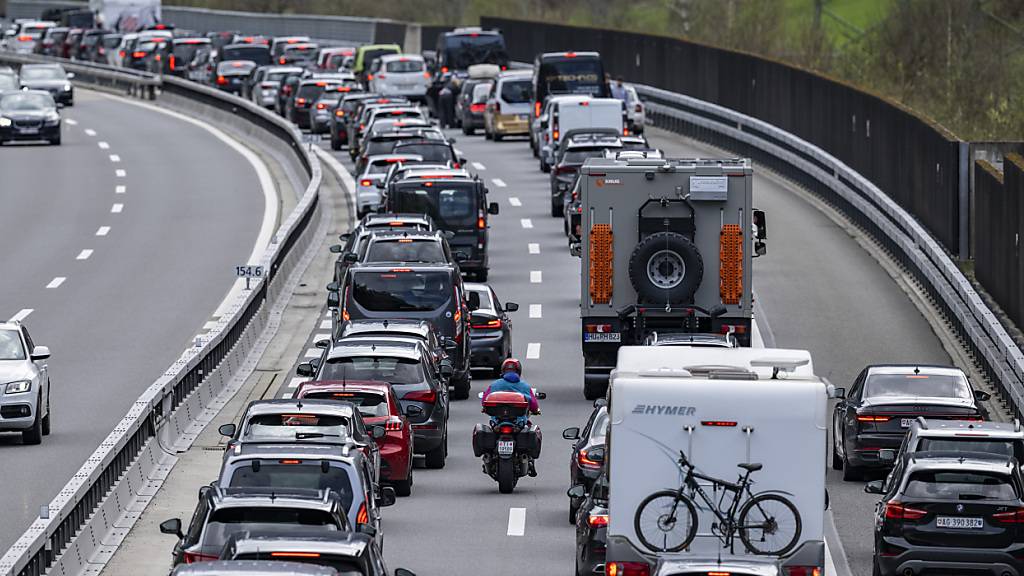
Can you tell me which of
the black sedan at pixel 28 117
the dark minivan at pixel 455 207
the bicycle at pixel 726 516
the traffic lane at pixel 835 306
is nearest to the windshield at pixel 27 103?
the black sedan at pixel 28 117

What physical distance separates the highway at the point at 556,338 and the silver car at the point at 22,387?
4.47 metres

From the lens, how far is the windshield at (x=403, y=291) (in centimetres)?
3133

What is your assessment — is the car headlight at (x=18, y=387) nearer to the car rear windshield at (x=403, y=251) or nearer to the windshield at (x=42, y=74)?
the car rear windshield at (x=403, y=251)

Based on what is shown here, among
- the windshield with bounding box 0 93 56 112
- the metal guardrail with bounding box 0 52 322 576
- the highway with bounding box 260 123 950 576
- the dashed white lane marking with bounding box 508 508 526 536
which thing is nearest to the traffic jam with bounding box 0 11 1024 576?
the highway with bounding box 260 123 950 576

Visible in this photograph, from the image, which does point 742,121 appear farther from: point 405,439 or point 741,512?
point 741,512

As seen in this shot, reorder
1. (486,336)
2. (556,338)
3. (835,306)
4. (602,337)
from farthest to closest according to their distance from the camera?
(835,306), (556,338), (486,336), (602,337)

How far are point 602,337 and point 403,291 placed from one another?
293 centimetres

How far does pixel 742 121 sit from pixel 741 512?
42276 millimetres

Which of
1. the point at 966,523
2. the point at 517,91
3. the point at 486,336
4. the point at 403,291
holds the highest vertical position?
the point at 517,91

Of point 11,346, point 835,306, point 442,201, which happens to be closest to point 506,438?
point 11,346

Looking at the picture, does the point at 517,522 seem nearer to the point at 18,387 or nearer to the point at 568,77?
the point at 18,387

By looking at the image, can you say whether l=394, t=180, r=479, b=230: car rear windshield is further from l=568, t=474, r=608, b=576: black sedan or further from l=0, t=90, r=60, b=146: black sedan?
l=0, t=90, r=60, b=146: black sedan

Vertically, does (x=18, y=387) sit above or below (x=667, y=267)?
below

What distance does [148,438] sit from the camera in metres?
25.0
